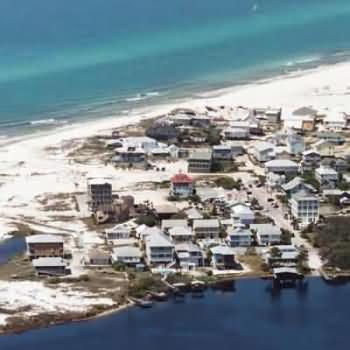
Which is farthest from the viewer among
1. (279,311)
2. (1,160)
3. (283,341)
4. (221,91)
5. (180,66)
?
(180,66)

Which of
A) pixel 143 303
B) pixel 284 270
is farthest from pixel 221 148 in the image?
pixel 143 303

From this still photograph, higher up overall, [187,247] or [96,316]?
[187,247]

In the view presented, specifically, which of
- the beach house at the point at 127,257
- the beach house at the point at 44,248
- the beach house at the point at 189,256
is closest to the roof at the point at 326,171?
the beach house at the point at 189,256

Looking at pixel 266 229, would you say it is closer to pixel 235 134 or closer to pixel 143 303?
pixel 143 303

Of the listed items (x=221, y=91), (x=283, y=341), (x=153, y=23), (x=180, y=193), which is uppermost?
(x=153, y=23)

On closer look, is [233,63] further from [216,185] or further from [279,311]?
[279,311]

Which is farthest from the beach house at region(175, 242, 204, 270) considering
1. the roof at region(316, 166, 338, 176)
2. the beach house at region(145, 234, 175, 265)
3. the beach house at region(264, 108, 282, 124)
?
the beach house at region(264, 108, 282, 124)

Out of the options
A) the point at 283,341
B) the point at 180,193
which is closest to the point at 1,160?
the point at 180,193
